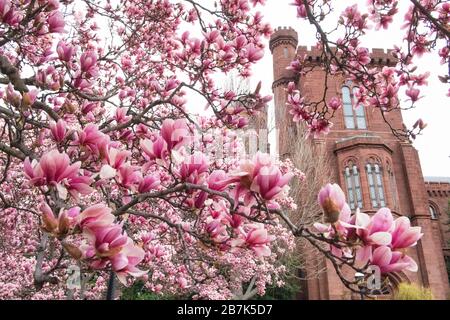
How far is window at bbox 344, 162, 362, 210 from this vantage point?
16672 mm

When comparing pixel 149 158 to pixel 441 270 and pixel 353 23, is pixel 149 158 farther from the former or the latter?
pixel 441 270

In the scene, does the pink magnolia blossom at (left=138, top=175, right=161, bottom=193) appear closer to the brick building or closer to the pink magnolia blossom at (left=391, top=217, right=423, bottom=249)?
the pink magnolia blossom at (left=391, top=217, right=423, bottom=249)

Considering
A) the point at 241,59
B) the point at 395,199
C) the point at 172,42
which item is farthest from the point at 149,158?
the point at 395,199

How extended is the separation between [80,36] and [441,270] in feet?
55.7

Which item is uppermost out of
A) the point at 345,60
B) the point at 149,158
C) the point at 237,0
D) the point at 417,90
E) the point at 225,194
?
the point at 237,0

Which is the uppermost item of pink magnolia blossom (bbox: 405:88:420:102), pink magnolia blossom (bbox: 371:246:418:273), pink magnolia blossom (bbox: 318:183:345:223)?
pink magnolia blossom (bbox: 405:88:420:102)

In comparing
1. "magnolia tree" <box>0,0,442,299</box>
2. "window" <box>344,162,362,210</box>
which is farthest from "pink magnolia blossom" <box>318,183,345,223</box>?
"window" <box>344,162,362,210</box>

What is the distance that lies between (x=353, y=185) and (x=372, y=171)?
109 cm

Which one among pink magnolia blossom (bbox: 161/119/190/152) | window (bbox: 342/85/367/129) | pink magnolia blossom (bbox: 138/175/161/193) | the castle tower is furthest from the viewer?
window (bbox: 342/85/367/129)

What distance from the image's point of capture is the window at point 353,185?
656 inches

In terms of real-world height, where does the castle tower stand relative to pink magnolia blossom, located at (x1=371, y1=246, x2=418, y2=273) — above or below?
above

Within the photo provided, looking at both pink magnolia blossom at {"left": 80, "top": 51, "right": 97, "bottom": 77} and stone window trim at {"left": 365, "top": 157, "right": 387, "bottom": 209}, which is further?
stone window trim at {"left": 365, "top": 157, "right": 387, "bottom": 209}

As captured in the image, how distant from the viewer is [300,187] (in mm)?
14695

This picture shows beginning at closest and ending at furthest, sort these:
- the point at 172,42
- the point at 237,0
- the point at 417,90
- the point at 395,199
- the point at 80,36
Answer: the point at 417,90, the point at 237,0, the point at 172,42, the point at 80,36, the point at 395,199
